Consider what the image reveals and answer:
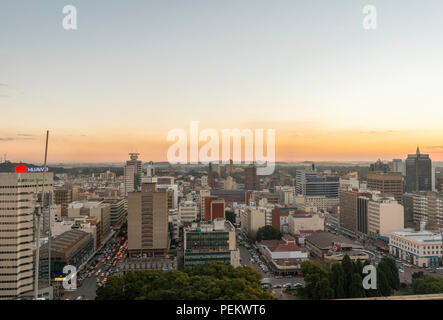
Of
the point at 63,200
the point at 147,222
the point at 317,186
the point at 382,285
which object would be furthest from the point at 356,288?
the point at 317,186

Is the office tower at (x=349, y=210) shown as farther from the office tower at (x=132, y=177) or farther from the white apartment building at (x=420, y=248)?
the office tower at (x=132, y=177)

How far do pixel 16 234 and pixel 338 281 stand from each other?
541 centimetres

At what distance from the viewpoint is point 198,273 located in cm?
472

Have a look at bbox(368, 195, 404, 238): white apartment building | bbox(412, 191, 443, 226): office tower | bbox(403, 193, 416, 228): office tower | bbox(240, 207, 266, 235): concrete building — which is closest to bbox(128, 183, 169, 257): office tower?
bbox(240, 207, 266, 235): concrete building

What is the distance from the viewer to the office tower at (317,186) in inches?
708

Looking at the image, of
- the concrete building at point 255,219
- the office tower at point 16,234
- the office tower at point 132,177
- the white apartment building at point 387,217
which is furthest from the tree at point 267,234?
the office tower at point 16,234

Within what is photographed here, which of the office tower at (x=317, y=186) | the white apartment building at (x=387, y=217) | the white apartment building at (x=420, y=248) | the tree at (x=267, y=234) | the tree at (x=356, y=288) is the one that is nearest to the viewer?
the tree at (x=356, y=288)

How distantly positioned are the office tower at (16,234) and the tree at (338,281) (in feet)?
15.9

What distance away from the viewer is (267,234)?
11.1 m

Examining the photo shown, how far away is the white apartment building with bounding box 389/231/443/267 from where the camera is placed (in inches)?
336

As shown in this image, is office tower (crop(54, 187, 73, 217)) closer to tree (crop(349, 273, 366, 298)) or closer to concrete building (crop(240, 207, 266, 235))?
concrete building (crop(240, 207, 266, 235))

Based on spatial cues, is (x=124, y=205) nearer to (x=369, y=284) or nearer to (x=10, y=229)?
(x=10, y=229)
